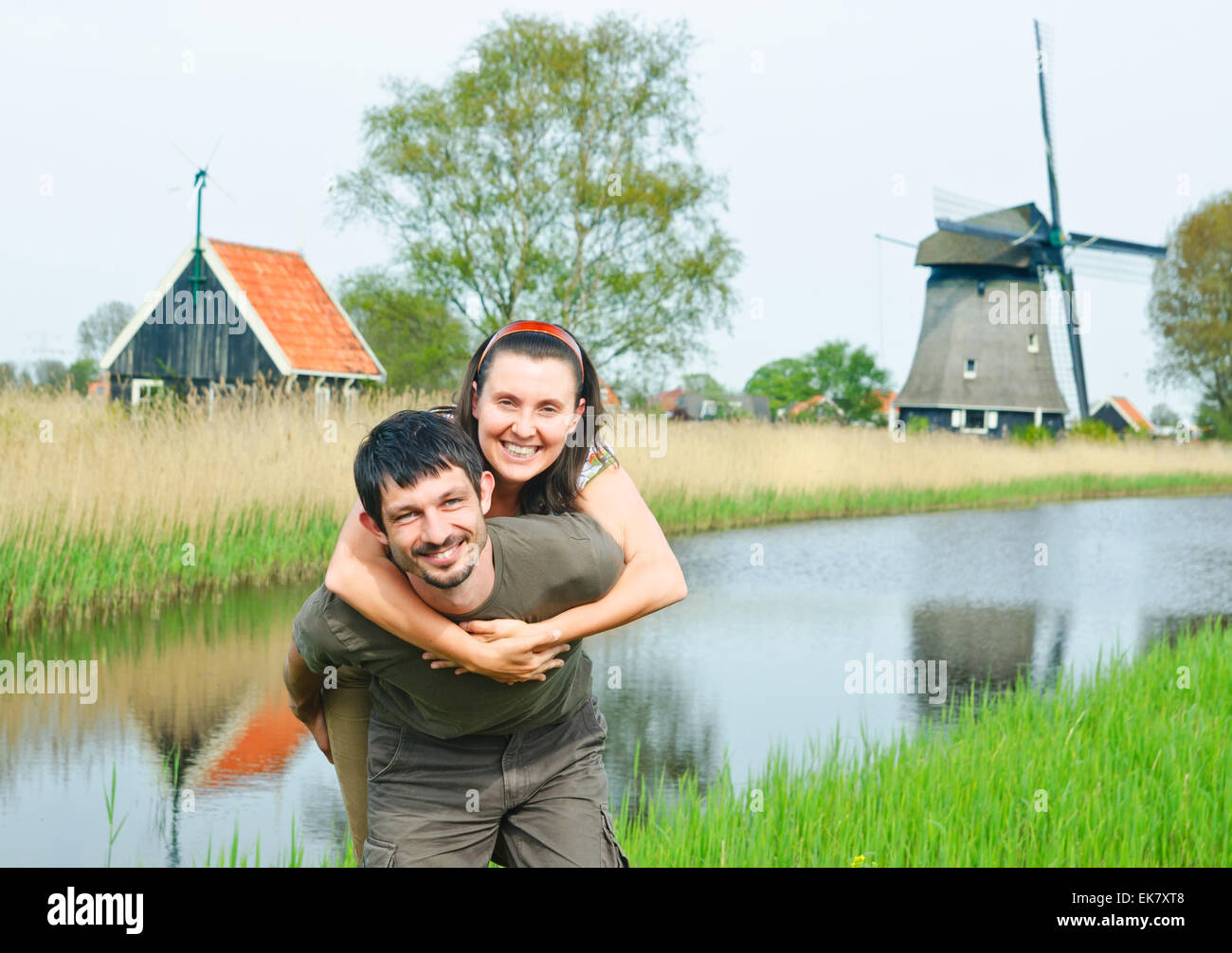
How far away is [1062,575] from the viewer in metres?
12.7

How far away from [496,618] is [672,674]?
519 cm

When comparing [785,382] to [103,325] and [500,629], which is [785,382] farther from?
[500,629]

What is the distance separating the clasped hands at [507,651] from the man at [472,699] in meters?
0.01

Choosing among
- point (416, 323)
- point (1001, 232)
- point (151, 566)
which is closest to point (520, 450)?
point (151, 566)

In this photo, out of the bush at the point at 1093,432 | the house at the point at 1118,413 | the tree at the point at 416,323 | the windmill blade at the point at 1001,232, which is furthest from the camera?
the house at the point at 1118,413

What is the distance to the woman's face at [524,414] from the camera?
8.07 feet

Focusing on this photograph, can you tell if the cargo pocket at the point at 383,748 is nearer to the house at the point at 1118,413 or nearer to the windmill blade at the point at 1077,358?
the windmill blade at the point at 1077,358

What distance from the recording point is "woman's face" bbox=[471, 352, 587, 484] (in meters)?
2.46

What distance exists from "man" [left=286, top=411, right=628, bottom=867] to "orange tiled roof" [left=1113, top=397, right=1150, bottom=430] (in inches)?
2843

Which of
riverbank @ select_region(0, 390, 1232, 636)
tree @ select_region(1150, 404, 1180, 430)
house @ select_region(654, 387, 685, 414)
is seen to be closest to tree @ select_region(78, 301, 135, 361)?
house @ select_region(654, 387, 685, 414)

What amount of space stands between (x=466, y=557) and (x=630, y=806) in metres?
2.71

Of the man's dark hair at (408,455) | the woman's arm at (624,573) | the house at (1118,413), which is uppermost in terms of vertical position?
the house at (1118,413)

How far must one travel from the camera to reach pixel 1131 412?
70.2 m

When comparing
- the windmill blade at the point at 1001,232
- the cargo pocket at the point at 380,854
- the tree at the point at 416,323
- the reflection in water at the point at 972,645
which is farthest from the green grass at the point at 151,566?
the windmill blade at the point at 1001,232
